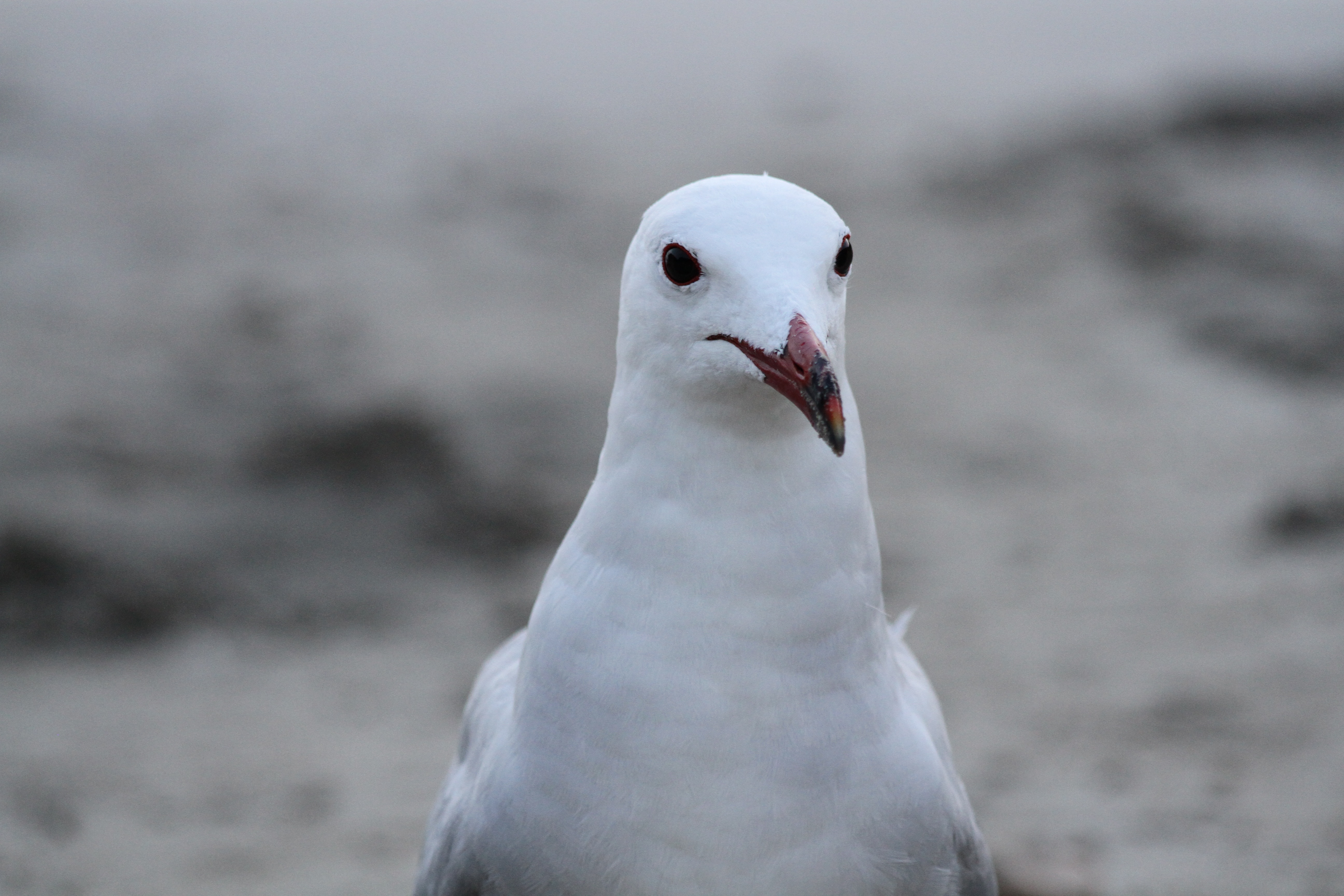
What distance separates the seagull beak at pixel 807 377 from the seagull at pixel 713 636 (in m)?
0.09

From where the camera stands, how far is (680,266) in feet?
6.98

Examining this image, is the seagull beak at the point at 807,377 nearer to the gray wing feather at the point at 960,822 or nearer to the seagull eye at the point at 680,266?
the seagull eye at the point at 680,266

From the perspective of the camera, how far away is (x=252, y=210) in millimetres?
8141

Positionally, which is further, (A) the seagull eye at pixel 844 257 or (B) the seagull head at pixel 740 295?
(A) the seagull eye at pixel 844 257

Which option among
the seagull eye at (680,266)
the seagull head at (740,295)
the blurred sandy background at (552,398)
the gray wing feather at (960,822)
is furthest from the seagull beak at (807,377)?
the blurred sandy background at (552,398)

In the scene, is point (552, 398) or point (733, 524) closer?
point (733, 524)

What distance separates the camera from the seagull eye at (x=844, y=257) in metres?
2.14

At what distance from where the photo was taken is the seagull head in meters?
2.00

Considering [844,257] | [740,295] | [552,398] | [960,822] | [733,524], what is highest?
[552,398]

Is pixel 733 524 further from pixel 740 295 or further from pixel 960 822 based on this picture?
pixel 960 822

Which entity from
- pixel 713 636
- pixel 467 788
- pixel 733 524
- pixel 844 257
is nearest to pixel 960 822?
pixel 713 636

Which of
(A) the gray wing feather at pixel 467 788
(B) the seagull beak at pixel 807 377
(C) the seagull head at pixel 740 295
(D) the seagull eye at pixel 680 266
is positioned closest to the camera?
(B) the seagull beak at pixel 807 377

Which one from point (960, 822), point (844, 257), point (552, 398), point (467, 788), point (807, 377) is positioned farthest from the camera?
point (552, 398)

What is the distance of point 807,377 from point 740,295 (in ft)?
0.67
